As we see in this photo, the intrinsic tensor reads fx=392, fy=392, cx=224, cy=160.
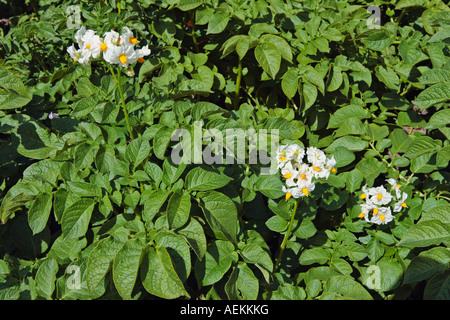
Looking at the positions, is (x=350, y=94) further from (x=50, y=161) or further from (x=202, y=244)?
(x=50, y=161)

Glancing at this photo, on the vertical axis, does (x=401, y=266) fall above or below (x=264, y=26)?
below

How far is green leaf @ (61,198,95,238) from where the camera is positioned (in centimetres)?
120

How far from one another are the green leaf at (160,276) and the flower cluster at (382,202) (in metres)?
0.73

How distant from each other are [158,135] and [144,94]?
1.18ft

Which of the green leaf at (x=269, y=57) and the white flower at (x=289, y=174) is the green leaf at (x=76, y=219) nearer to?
the white flower at (x=289, y=174)

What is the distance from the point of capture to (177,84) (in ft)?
5.08

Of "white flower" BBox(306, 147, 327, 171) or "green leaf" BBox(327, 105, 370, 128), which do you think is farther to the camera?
"green leaf" BBox(327, 105, 370, 128)

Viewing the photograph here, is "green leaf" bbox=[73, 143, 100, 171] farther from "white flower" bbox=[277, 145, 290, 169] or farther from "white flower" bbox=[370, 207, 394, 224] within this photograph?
"white flower" bbox=[370, 207, 394, 224]

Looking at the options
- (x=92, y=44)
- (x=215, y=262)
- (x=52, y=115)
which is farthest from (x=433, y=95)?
(x=52, y=115)

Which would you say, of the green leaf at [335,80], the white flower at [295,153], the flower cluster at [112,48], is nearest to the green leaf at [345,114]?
the green leaf at [335,80]

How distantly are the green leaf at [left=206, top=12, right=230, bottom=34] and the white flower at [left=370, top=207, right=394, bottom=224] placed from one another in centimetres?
96

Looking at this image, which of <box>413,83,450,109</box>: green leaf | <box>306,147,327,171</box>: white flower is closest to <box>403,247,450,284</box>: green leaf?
<box>306,147,327,171</box>: white flower

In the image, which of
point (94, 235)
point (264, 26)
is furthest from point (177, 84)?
point (94, 235)

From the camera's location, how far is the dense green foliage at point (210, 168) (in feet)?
4.00
